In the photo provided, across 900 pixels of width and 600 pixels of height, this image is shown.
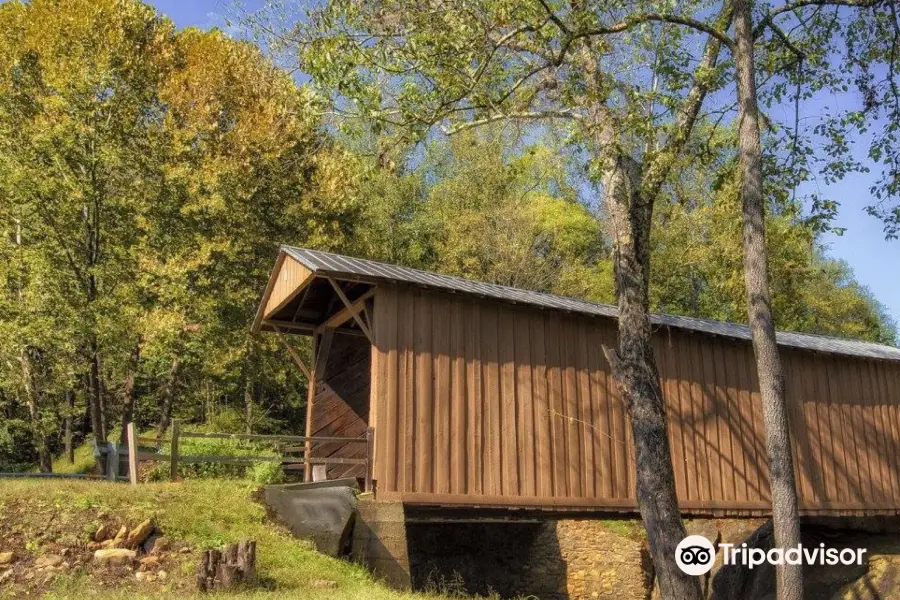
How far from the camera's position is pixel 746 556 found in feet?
51.7

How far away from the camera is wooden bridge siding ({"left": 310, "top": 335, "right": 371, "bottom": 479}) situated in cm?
1655

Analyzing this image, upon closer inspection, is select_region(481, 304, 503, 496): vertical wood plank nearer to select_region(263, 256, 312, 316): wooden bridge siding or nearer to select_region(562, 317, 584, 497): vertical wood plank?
select_region(562, 317, 584, 497): vertical wood plank

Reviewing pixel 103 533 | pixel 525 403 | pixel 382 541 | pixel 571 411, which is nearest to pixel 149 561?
pixel 103 533

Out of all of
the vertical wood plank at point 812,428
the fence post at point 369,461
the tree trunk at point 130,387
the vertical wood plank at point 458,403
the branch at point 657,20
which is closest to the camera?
the branch at point 657,20

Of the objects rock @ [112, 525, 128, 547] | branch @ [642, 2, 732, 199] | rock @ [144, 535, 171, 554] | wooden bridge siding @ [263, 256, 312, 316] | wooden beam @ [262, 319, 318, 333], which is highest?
branch @ [642, 2, 732, 199]

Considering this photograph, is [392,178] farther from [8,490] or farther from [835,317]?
[8,490]

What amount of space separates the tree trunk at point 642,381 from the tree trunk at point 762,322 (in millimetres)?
1232

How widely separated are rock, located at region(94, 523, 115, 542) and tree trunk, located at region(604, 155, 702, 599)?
6.90 m

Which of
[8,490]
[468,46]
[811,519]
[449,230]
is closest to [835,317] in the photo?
[449,230]

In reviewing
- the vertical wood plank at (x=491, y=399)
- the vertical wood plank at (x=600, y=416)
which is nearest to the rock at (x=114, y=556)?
the vertical wood plank at (x=491, y=399)

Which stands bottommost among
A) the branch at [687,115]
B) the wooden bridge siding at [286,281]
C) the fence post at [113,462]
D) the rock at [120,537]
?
the rock at [120,537]

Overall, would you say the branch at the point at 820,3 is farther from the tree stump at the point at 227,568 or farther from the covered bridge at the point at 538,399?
the tree stump at the point at 227,568

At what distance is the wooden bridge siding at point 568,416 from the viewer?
12859 mm

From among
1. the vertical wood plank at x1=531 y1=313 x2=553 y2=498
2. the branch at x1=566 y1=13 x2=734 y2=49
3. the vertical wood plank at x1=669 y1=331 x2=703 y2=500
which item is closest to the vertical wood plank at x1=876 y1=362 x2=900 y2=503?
the vertical wood plank at x1=669 y1=331 x2=703 y2=500
